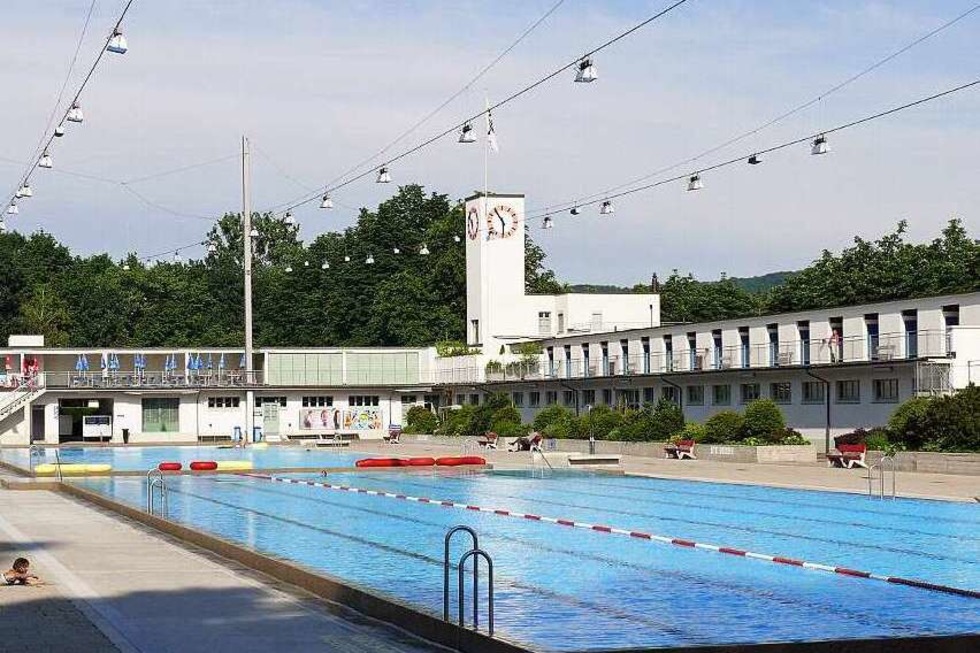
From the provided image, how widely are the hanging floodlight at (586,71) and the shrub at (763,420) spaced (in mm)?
26070

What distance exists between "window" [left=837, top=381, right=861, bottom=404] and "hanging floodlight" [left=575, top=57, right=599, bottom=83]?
1127 inches

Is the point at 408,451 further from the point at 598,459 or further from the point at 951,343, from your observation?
the point at 951,343

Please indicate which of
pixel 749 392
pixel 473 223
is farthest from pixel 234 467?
pixel 473 223

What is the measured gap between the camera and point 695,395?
210 ft

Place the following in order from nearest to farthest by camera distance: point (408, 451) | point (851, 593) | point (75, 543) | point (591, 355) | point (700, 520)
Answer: point (851, 593), point (75, 543), point (700, 520), point (408, 451), point (591, 355)

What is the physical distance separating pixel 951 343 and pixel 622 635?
118 feet

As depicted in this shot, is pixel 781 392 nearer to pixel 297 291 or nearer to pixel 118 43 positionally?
pixel 118 43

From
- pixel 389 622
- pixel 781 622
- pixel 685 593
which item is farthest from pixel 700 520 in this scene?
pixel 389 622

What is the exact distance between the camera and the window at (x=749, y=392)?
195ft

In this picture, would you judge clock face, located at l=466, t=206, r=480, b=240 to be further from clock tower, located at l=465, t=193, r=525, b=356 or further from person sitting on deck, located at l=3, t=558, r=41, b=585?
person sitting on deck, located at l=3, t=558, r=41, b=585

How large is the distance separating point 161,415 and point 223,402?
356 centimetres

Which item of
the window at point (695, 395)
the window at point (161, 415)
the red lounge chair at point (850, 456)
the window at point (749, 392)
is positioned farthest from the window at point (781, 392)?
the window at point (161, 415)

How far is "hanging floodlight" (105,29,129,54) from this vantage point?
27797mm

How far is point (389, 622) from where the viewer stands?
1484 cm
